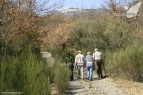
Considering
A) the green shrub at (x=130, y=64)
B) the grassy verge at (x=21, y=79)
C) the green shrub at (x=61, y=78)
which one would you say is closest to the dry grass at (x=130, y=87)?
the green shrub at (x=130, y=64)

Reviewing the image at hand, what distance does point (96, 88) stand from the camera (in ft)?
57.4

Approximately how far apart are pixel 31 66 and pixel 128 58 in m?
13.8

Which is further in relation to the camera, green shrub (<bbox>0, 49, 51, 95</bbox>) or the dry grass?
the dry grass

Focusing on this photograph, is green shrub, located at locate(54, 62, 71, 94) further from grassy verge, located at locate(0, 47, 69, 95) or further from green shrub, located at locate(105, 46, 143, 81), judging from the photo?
grassy verge, located at locate(0, 47, 69, 95)

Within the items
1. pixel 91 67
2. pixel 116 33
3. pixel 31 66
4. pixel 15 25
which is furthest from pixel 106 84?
pixel 116 33

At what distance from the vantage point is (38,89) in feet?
24.1

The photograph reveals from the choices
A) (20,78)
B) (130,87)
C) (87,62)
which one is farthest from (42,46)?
(20,78)

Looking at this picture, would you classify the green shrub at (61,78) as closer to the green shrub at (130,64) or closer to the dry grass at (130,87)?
the dry grass at (130,87)

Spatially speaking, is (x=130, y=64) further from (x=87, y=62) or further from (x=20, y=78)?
(x=20, y=78)

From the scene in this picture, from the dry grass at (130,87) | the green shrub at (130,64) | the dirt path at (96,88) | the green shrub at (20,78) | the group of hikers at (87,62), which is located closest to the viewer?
the green shrub at (20,78)

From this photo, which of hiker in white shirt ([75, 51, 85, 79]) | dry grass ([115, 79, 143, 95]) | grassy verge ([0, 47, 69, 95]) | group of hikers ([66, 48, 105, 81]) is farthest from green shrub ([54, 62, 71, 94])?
grassy verge ([0, 47, 69, 95])

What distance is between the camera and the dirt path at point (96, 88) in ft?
52.6

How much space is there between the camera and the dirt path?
16047mm

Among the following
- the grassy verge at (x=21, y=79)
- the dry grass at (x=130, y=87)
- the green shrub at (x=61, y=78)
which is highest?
the grassy verge at (x=21, y=79)
